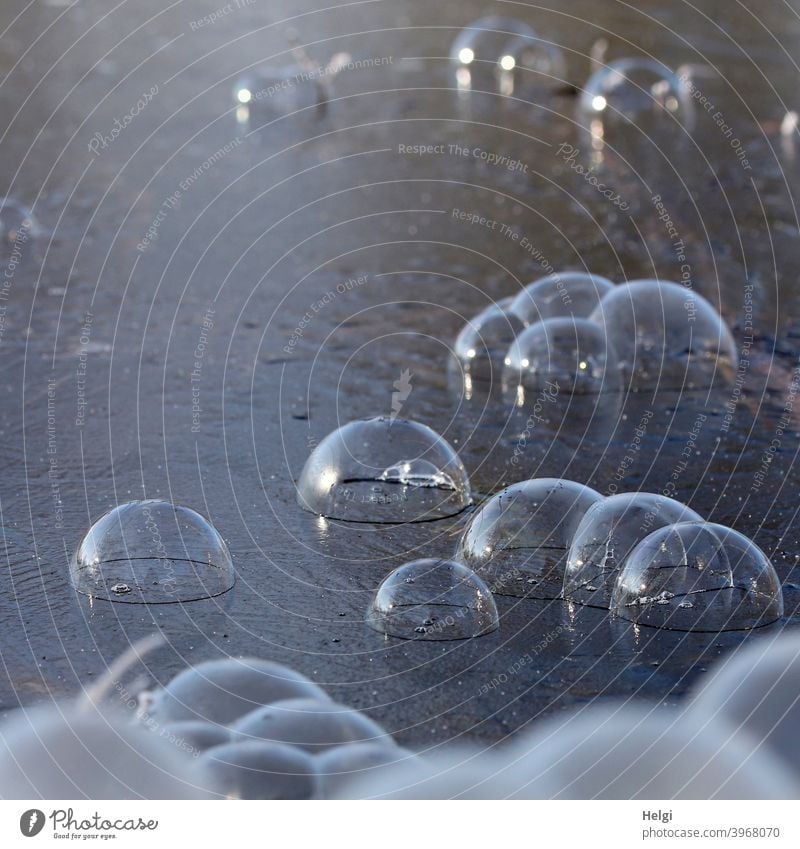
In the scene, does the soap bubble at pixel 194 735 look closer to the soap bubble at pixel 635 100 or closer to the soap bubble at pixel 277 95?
the soap bubble at pixel 277 95

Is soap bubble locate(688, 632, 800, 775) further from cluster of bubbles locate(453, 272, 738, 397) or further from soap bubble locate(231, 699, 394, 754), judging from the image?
cluster of bubbles locate(453, 272, 738, 397)

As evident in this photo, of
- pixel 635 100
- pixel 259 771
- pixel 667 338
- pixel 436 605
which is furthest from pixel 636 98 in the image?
pixel 259 771

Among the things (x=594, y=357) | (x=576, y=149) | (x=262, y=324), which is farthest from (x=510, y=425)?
(x=576, y=149)

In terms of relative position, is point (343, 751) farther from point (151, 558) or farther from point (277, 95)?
point (277, 95)

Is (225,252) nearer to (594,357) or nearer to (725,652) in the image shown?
(594,357)
